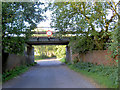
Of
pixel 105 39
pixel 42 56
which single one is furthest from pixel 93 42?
pixel 42 56

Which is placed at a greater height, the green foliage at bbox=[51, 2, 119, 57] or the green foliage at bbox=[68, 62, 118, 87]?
the green foliage at bbox=[51, 2, 119, 57]

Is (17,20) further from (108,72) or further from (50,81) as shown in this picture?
(108,72)

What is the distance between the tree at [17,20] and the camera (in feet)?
32.6

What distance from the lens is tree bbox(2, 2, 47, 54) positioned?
9922 millimetres

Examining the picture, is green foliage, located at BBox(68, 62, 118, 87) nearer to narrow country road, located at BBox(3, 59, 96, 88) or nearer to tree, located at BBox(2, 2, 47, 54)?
narrow country road, located at BBox(3, 59, 96, 88)

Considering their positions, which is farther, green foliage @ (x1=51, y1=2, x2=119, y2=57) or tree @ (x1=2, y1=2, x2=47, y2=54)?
green foliage @ (x1=51, y1=2, x2=119, y2=57)

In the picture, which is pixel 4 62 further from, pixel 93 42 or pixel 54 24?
pixel 93 42

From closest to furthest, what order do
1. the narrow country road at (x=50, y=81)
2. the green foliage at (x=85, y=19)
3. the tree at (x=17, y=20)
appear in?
1. the narrow country road at (x=50, y=81)
2. the tree at (x=17, y=20)
3. the green foliage at (x=85, y=19)

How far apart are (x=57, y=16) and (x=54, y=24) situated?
90 centimetres

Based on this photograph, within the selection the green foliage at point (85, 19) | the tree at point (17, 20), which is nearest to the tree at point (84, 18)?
the green foliage at point (85, 19)

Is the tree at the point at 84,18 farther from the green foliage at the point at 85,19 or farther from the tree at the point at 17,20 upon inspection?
the tree at the point at 17,20

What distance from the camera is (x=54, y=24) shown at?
47.1ft

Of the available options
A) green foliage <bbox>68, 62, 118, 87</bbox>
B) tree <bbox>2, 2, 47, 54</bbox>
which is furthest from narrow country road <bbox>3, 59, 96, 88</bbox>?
tree <bbox>2, 2, 47, 54</bbox>

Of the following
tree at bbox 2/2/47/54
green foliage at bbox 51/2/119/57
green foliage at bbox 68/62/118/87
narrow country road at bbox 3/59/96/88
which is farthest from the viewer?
green foliage at bbox 51/2/119/57
